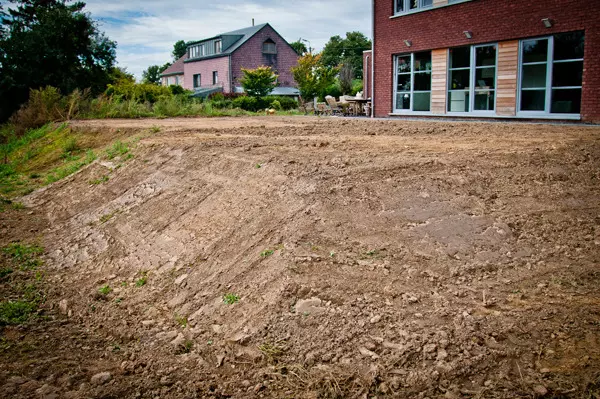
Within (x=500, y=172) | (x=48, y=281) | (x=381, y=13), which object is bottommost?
(x=48, y=281)

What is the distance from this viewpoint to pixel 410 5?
1838 cm

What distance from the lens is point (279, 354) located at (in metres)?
3.94

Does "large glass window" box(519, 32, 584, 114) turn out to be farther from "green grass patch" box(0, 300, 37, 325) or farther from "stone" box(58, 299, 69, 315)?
"green grass patch" box(0, 300, 37, 325)

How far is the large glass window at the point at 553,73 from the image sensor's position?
13.9 m

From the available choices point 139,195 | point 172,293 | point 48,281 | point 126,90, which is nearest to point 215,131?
point 139,195

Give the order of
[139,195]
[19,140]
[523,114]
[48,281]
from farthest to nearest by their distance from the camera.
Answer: [19,140] → [523,114] → [139,195] → [48,281]

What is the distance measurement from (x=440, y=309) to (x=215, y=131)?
957 cm

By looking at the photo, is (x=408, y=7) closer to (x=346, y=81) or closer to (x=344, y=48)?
(x=346, y=81)

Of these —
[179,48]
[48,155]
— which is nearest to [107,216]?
[48,155]

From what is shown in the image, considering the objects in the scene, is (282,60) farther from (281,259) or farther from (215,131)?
(281,259)

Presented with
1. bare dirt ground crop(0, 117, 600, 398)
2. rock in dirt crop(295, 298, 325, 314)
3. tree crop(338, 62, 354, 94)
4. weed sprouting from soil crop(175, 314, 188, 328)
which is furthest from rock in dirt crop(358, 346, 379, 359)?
tree crop(338, 62, 354, 94)

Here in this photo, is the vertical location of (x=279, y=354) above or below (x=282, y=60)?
below

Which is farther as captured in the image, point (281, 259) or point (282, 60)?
point (282, 60)

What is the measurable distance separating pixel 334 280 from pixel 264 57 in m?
46.9
